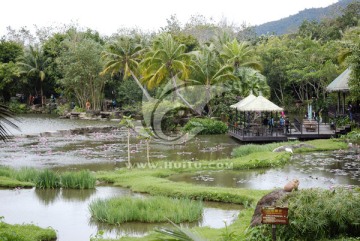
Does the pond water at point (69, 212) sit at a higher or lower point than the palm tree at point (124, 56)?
lower

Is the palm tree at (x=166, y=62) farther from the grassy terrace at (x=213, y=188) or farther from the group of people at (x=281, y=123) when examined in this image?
the grassy terrace at (x=213, y=188)

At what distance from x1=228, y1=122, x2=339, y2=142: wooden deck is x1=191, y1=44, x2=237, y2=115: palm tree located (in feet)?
23.2

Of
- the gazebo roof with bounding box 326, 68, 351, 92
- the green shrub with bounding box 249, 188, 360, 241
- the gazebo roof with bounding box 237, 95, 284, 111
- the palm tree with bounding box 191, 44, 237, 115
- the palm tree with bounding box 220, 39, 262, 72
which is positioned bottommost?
the green shrub with bounding box 249, 188, 360, 241

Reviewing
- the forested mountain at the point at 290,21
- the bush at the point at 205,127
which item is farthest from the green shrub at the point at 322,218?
the forested mountain at the point at 290,21

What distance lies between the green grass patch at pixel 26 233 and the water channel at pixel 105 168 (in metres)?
0.34

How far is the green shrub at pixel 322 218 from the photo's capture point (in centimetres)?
844

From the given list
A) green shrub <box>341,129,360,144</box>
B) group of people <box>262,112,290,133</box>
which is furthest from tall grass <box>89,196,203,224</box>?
group of people <box>262,112,290,133</box>

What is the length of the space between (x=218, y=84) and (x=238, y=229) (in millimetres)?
27043

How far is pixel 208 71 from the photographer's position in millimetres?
36000

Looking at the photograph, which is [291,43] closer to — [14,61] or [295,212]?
[14,61]

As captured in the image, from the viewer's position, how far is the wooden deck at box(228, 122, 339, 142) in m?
27.6

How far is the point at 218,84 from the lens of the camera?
3666 centimetres

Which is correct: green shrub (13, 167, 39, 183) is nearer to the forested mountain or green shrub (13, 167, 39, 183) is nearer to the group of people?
the group of people

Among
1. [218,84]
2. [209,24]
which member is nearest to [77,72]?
[218,84]
